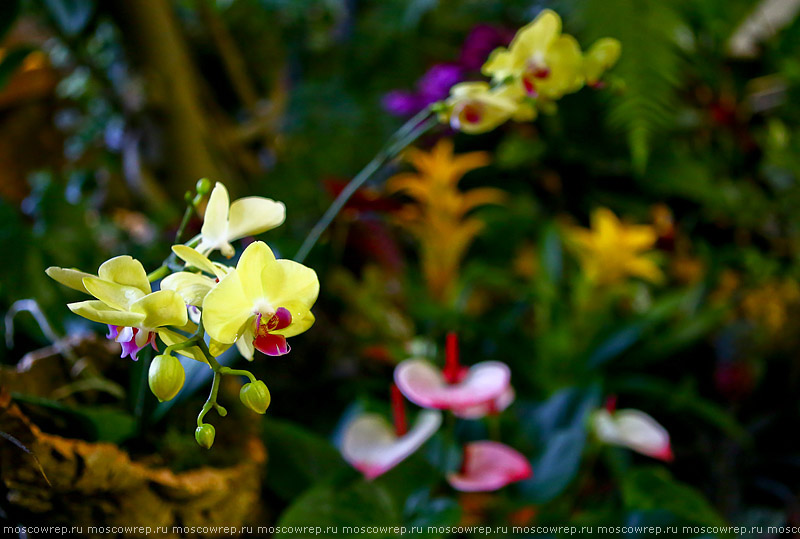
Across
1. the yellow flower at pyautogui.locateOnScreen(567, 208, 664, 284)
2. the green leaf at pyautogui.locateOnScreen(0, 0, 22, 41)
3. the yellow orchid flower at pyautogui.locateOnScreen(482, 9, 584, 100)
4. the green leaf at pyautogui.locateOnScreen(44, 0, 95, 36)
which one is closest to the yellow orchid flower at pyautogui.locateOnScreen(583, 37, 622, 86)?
the yellow orchid flower at pyautogui.locateOnScreen(482, 9, 584, 100)

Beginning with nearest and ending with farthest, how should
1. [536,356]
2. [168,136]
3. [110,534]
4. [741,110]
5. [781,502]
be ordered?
[110,534]
[781,502]
[536,356]
[168,136]
[741,110]

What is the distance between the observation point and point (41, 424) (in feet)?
1.18

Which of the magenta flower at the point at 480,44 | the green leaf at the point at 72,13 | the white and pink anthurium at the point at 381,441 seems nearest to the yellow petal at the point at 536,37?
the white and pink anthurium at the point at 381,441

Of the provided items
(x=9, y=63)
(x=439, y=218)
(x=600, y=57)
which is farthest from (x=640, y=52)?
(x=9, y=63)

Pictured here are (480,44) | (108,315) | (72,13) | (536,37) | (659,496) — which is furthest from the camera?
(480,44)

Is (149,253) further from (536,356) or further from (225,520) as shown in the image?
(536,356)

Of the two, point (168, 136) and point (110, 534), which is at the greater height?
point (168, 136)

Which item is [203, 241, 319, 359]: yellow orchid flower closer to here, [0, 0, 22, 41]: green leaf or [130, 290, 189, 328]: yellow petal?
[130, 290, 189, 328]: yellow petal

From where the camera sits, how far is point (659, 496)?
1.48 ft

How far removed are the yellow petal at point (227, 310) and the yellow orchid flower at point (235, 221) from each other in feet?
0.20

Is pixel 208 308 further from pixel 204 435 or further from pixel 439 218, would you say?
pixel 439 218

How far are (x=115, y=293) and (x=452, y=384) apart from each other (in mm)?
308

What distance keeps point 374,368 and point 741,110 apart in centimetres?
85

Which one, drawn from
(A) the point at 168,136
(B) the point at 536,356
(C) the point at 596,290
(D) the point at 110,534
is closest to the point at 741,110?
(C) the point at 596,290
